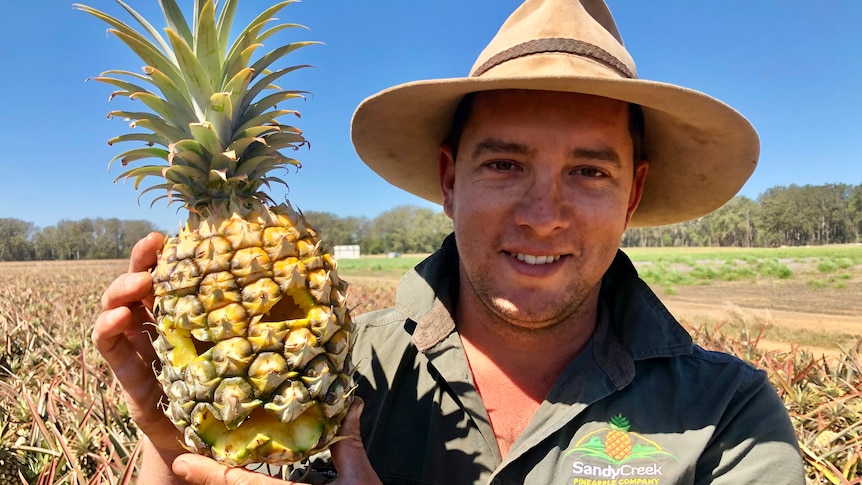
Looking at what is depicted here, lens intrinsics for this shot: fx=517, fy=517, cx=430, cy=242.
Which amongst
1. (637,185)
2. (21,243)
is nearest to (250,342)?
(637,185)

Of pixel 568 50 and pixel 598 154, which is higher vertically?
pixel 568 50

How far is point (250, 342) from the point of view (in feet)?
5.99

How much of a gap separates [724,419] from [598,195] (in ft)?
3.91

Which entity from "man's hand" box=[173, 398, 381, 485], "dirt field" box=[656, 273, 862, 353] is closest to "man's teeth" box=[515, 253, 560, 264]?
"man's hand" box=[173, 398, 381, 485]

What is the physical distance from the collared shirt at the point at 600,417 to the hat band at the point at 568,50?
129 cm

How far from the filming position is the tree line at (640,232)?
70.2 m

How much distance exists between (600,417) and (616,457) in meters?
0.19

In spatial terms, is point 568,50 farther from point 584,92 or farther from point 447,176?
point 447,176

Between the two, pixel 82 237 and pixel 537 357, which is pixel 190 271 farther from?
pixel 82 237

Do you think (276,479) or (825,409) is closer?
(276,479)

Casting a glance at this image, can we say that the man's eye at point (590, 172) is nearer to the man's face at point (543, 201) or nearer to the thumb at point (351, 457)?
the man's face at point (543, 201)

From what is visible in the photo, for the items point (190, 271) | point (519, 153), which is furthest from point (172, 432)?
point (519, 153)

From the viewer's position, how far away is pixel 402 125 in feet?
10.7

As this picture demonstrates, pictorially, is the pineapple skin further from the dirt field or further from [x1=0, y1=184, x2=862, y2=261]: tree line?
[x1=0, y1=184, x2=862, y2=261]: tree line
